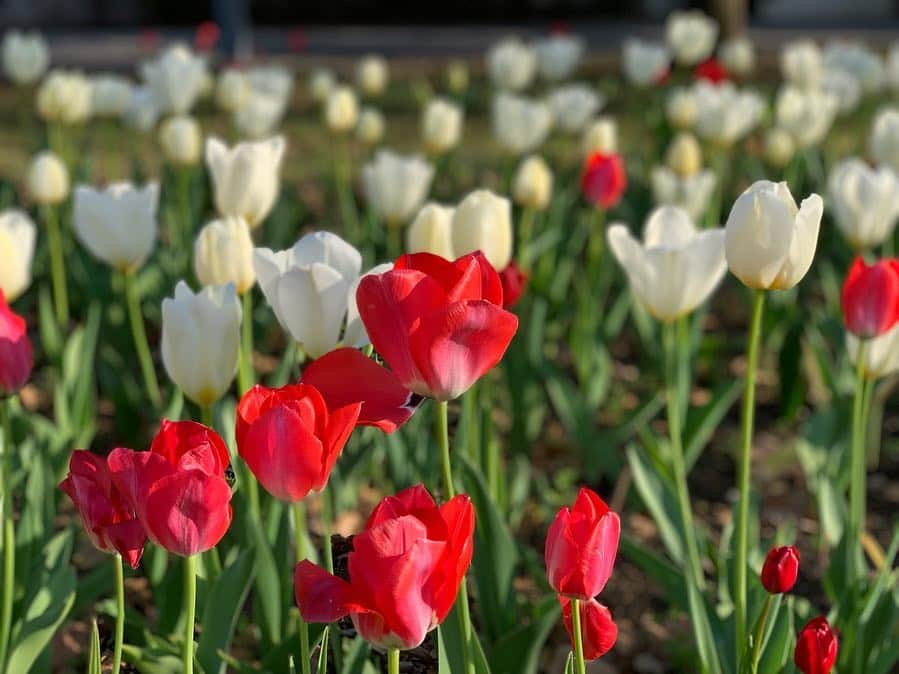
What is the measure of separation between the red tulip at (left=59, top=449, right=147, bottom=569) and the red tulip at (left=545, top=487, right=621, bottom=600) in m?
0.37

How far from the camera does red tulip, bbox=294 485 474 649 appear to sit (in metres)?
1.03

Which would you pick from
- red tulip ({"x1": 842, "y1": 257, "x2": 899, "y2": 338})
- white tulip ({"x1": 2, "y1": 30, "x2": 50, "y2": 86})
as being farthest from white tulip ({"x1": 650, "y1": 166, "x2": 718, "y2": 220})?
white tulip ({"x1": 2, "y1": 30, "x2": 50, "y2": 86})

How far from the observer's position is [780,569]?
1287 millimetres

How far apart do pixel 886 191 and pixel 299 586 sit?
188 cm

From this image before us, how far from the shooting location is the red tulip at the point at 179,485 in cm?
111

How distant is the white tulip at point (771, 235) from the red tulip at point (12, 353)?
0.81 meters

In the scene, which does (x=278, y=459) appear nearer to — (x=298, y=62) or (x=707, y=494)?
(x=707, y=494)

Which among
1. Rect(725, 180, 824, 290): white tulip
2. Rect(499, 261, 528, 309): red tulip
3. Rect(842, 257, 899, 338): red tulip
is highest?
Rect(725, 180, 824, 290): white tulip

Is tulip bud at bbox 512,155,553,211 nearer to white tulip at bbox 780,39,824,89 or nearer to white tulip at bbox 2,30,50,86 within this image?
white tulip at bbox 780,39,824,89

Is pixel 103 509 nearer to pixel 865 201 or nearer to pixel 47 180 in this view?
pixel 865 201

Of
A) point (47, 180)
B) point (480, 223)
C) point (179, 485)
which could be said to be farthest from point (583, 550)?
point (47, 180)

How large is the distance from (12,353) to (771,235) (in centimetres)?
87

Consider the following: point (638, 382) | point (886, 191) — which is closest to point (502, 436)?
point (638, 382)

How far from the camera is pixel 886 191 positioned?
2.61 meters
